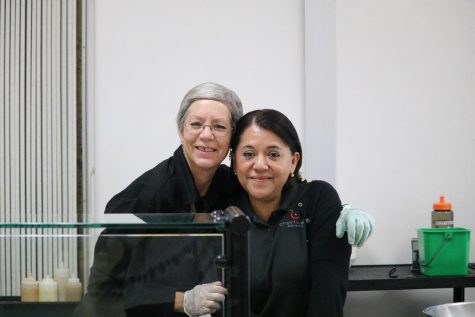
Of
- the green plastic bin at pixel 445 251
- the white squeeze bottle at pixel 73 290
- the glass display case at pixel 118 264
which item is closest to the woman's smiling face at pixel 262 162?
the glass display case at pixel 118 264

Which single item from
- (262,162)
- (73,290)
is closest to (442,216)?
(262,162)

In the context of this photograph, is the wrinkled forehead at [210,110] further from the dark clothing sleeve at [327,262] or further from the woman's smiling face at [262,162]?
the dark clothing sleeve at [327,262]

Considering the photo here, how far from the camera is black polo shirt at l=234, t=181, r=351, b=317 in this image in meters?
Answer: 1.27

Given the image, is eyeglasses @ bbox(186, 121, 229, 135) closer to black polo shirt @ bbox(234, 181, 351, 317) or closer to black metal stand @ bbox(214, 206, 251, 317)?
→ black polo shirt @ bbox(234, 181, 351, 317)

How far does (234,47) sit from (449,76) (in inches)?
46.4

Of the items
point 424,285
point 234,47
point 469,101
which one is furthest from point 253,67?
point 424,285

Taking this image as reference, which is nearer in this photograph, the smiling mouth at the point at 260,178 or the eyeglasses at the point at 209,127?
the smiling mouth at the point at 260,178

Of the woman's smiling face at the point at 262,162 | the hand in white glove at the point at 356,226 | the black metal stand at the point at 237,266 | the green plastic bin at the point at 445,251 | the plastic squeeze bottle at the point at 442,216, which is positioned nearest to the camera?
the black metal stand at the point at 237,266

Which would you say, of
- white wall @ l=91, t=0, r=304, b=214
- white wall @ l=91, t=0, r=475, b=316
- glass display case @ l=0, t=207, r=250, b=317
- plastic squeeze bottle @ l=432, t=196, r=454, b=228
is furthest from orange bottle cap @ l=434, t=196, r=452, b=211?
glass display case @ l=0, t=207, r=250, b=317

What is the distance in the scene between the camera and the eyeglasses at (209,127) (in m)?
1.47

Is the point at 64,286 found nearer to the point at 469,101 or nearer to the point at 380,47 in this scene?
the point at 380,47

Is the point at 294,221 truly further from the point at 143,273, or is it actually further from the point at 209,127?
the point at 143,273

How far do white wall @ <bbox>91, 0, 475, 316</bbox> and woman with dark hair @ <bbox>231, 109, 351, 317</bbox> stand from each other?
1423 mm

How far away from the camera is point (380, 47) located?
286cm
